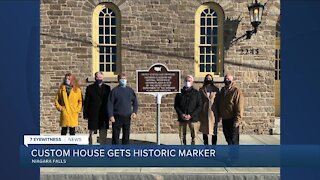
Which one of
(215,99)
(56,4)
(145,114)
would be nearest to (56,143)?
(215,99)

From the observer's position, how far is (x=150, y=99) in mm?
10859

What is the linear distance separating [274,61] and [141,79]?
5384 mm

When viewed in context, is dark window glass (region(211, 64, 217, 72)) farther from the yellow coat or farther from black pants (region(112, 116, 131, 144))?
the yellow coat

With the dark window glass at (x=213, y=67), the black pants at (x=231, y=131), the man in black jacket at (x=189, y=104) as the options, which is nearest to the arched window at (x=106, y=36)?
the dark window glass at (x=213, y=67)

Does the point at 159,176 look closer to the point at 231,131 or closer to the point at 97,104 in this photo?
the point at 231,131

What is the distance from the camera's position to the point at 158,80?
23.2 feet

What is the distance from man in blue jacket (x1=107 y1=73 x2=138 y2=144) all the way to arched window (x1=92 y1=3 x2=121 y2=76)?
348 centimetres

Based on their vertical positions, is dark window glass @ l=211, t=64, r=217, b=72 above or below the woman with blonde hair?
above

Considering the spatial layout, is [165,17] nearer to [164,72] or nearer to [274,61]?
[274,61]

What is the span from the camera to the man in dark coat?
298 inches

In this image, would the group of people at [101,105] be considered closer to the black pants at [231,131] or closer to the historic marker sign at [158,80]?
the historic marker sign at [158,80]

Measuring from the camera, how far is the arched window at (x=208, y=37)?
10.8 metres

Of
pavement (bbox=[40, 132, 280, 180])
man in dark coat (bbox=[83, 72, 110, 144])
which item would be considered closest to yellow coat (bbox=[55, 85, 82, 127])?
man in dark coat (bbox=[83, 72, 110, 144])

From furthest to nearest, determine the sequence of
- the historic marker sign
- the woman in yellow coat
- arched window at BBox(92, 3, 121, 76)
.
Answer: arched window at BBox(92, 3, 121, 76), the woman in yellow coat, the historic marker sign
